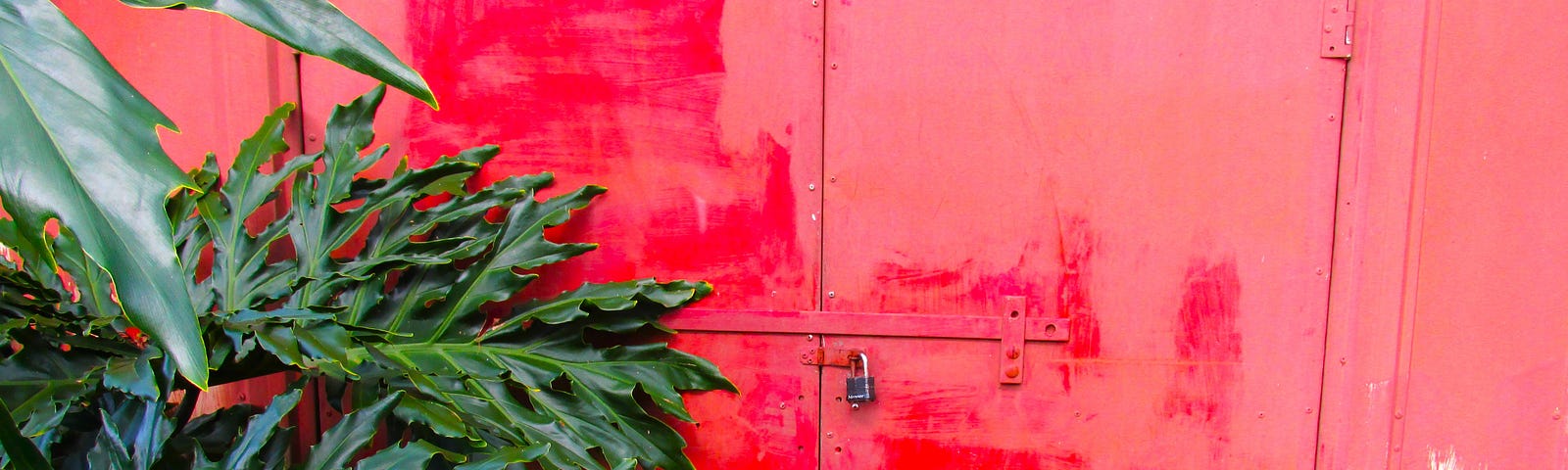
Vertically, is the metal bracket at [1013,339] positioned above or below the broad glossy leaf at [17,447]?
below

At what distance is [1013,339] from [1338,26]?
0.91 m

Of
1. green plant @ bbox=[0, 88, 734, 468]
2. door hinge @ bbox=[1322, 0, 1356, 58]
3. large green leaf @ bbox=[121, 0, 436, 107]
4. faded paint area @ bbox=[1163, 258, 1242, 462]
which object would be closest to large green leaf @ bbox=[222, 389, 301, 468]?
green plant @ bbox=[0, 88, 734, 468]

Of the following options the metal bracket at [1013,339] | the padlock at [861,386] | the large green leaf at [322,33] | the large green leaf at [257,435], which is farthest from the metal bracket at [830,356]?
the large green leaf at [322,33]

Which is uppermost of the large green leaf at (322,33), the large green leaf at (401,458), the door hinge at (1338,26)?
the door hinge at (1338,26)

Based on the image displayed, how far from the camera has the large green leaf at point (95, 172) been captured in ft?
1.87

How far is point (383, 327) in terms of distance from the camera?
1809 millimetres

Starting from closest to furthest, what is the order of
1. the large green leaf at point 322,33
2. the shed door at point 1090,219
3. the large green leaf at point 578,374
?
the large green leaf at point 322,33, the large green leaf at point 578,374, the shed door at point 1090,219

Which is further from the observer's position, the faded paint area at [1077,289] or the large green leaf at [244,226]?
the faded paint area at [1077,289]

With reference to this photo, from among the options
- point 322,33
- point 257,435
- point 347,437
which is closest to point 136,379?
point 257,435

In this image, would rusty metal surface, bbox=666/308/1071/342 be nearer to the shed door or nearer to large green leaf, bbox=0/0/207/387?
the shed door

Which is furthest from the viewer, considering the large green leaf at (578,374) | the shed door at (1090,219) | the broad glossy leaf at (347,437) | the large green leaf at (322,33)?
the shed door at (1090,219)

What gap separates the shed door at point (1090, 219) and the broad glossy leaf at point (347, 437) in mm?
904

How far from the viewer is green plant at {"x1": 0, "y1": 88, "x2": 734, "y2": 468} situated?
150 centimetres

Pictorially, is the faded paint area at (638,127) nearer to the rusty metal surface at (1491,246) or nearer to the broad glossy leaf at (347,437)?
the broad glossy leaf at (347,437)
